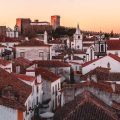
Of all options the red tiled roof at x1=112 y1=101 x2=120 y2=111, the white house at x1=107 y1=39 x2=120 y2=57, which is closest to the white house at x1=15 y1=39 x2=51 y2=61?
the white house at x1=107 y1=39 x2=120 y2=57

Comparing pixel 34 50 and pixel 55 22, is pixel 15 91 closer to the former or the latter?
pixel 34 50

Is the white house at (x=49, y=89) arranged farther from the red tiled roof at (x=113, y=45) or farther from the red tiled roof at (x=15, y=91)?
the red tiled roof at (x=113, y=45)

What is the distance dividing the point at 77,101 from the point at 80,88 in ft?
10.1

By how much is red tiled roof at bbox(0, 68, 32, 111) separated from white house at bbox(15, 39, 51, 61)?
2759 centimetres

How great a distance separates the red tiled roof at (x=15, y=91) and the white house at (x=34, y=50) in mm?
27589

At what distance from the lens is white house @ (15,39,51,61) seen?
5620 cm

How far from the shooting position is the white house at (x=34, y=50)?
56.2m

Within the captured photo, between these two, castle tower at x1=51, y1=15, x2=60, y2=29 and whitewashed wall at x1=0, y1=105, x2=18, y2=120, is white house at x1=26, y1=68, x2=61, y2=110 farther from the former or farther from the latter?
castle tower at x1=51, y1=15, x2=60, y2=29

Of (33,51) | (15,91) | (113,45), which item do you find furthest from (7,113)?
(113,45)

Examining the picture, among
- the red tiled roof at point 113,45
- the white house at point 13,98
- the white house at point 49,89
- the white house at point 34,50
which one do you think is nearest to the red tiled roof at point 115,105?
the white house at point 13,98

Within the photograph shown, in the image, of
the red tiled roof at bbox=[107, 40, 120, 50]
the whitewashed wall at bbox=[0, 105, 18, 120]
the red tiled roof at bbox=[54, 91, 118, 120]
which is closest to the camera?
the whitewashed wall at bbox=[0, 105, 18, 120]

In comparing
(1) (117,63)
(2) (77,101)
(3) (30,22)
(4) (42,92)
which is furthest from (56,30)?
(2) (77,101)

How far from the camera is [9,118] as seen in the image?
66.4 feet

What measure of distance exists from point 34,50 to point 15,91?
1301 inches
